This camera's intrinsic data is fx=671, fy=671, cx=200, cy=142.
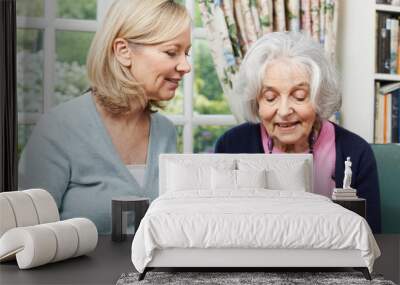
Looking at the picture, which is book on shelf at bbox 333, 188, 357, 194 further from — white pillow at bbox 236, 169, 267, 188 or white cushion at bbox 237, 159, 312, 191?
white pillow at bbox 236, 169, 267, 188

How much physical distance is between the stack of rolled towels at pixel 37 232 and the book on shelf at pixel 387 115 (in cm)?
243

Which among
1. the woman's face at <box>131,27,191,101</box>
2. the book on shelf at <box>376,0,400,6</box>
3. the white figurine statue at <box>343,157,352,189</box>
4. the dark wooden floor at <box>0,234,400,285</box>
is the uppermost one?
the book on shelf at <box>376,0,400,6</box>

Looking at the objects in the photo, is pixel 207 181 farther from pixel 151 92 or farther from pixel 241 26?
pixel 241 26

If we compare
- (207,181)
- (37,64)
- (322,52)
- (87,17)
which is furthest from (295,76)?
(37,64)

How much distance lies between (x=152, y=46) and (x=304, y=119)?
129 cm

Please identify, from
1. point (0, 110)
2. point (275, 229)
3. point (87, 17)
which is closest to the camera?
point (275, 229)

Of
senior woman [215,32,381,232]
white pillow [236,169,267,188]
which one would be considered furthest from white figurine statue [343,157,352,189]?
white pillow [236,169,267,188]

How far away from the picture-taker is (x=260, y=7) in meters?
5.19

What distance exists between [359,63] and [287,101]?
73 centimetres

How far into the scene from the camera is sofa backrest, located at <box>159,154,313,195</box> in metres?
4.89

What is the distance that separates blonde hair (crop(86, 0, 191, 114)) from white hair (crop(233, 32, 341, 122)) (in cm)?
66

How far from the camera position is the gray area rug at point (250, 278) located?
3.69 meters

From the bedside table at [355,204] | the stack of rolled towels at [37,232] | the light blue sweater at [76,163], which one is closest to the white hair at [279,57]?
the bedside table at [355,204]

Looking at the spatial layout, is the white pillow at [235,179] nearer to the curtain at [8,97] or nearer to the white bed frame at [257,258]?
the white bed frame at [257,258]
